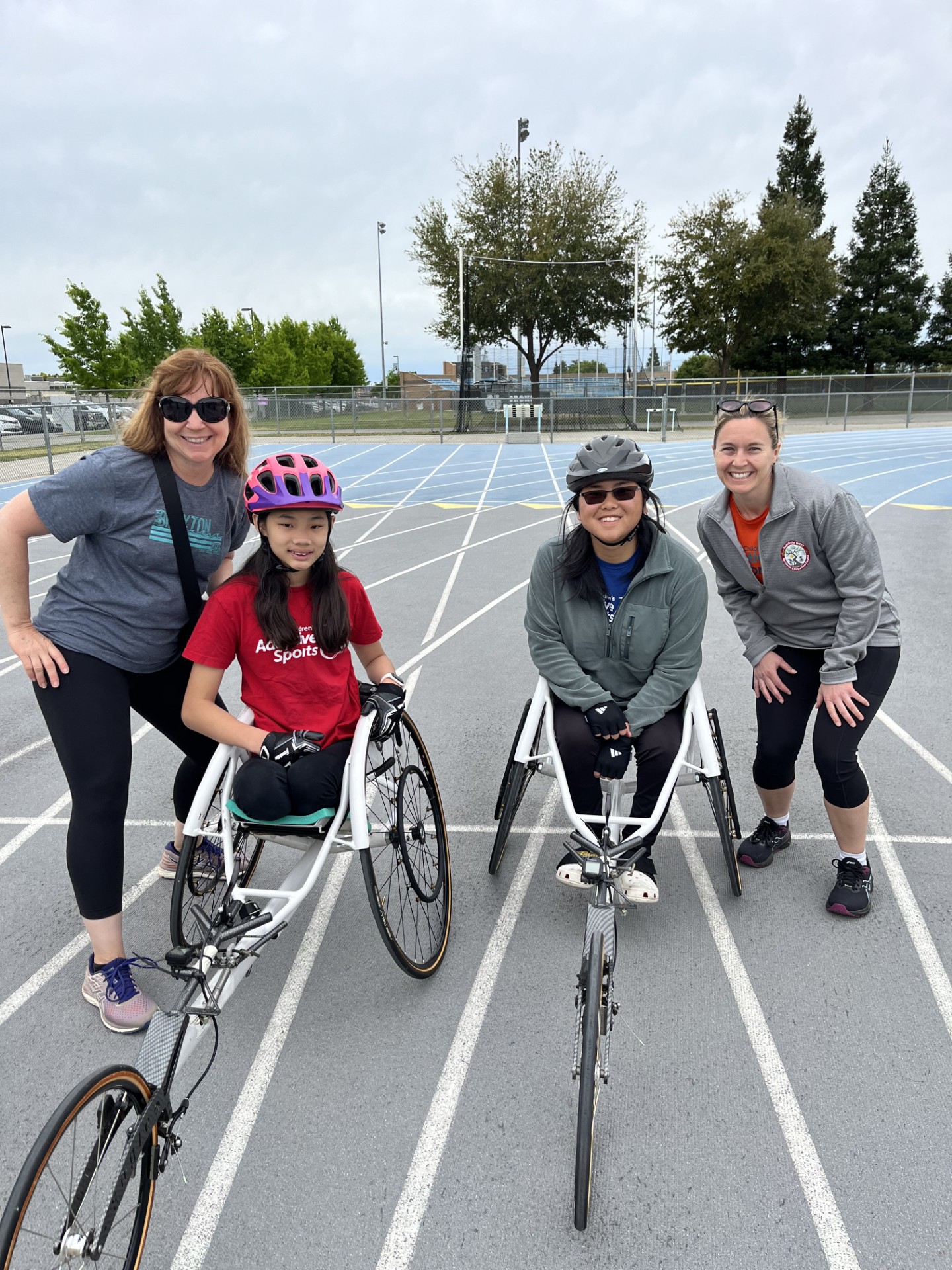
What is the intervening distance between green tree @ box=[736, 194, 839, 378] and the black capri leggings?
38212 millimetres

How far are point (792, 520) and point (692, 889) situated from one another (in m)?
1.39

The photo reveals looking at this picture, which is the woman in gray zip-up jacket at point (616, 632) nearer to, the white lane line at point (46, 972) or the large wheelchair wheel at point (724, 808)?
the large wheelchair wheel at point (724, 808)

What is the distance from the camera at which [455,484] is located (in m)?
16.1

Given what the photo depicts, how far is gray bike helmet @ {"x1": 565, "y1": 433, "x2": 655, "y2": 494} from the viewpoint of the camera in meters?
2.57

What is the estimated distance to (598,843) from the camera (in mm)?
2387

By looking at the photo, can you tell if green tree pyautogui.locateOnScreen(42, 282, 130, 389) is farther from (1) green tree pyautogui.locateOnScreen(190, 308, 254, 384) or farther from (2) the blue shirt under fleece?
(2) the blue shirt under fleece

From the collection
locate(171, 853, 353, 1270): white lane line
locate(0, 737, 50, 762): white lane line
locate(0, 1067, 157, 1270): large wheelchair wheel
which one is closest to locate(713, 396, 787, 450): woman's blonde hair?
locate(171, 853, 353, 1270): white lane line

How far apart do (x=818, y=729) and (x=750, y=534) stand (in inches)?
28.4

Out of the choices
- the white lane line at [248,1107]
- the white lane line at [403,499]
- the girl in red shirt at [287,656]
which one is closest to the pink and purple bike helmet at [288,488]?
the girl in red shirt at [287,656]

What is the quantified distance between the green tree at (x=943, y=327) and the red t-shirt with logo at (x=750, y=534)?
50.7 metres

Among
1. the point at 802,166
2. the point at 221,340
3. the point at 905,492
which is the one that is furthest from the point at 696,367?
the point at 905,492

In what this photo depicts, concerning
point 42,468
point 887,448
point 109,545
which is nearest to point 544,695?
point 109,545

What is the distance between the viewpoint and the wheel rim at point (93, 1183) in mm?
1460

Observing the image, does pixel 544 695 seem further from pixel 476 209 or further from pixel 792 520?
pixel 476 209
